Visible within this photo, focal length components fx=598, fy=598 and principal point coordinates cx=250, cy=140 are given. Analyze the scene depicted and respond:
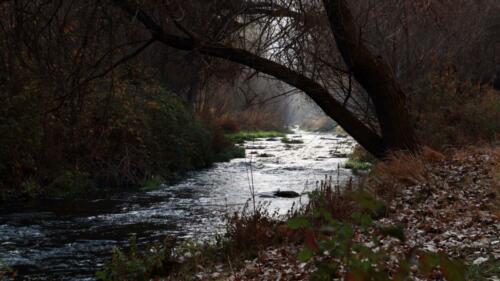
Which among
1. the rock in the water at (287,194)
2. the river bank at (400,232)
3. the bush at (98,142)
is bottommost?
the rock in the water at (287,194)

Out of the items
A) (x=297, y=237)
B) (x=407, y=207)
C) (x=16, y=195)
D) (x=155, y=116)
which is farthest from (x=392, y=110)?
(x=155, y=116)

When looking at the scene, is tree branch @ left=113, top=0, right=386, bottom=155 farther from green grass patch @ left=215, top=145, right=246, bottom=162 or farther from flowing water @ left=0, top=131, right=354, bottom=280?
green grass patch @ left=215, top=145, right=246, bottom=162

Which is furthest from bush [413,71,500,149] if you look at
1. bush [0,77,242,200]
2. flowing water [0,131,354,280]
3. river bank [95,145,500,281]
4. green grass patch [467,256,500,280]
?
green grass patch [467,256,500,280]

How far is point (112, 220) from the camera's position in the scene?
12180 millimetres

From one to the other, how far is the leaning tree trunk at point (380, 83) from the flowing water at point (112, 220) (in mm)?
2350

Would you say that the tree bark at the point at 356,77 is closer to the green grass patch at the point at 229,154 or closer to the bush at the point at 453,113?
the bush at the point at 453,113

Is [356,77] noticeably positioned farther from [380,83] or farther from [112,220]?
[112,220]

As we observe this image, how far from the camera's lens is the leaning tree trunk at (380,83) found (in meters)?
11.3

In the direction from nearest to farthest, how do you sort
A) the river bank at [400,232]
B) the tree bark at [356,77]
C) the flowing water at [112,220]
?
the river bank at [400,232], the flowing water at [112,220], the tree bark at [356,77]

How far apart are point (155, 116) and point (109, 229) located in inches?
380

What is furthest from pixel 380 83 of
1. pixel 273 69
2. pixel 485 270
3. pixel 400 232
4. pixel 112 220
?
pixel 400 232

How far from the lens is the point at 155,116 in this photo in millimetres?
20578

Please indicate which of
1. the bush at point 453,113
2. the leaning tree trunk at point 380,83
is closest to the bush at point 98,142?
the leaning tree trunk at point 380,83

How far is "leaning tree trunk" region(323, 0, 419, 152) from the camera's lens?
1129 cm
